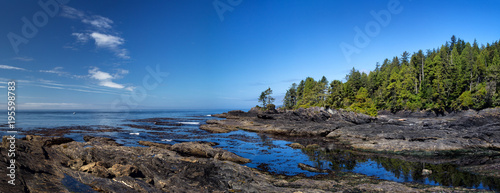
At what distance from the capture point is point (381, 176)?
60.8 feet

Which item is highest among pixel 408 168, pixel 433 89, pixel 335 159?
pixel 433 89

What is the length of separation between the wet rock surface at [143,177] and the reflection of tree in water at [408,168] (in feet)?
11.5

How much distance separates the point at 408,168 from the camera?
21062 mm

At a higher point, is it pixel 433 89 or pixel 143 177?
pixel 433 89

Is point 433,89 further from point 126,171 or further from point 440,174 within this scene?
point 126,171

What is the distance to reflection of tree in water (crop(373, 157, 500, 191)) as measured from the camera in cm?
1623

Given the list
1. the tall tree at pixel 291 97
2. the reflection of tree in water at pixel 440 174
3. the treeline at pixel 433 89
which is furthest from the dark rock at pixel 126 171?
the tall tree at pixel 291 97

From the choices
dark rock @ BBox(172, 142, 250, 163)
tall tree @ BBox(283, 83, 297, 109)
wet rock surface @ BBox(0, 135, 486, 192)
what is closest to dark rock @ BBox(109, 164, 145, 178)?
wet rock surface @ BBox(0, 135, 486, 192)

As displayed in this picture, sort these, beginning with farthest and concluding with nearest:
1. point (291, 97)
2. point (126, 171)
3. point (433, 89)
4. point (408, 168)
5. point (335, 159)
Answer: point (291, 97)
point (433, 89)
point (335, 159)
point (408, 168)
point (126, 171)

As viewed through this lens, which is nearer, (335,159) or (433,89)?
(335,159)

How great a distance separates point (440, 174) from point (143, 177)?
78.6 ft

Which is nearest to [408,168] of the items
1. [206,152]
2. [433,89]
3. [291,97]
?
[206,152]

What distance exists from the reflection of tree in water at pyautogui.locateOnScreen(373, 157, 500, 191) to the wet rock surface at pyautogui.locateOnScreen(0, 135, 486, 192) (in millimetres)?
3659

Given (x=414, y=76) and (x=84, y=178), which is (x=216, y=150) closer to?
(x=84, y=178)
